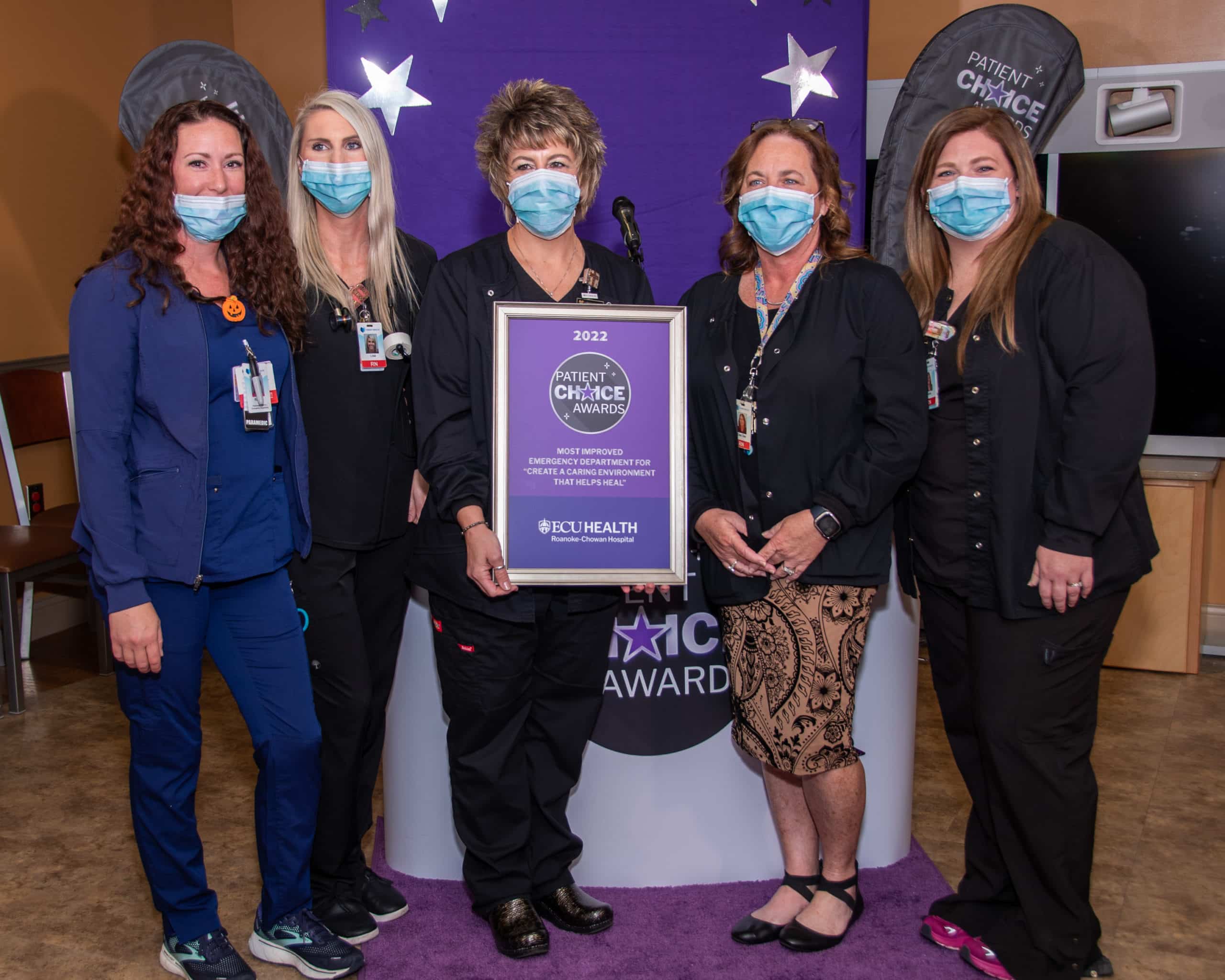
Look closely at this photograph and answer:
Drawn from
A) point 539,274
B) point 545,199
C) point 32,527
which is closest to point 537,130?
point 545,199

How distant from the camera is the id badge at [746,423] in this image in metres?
2.21

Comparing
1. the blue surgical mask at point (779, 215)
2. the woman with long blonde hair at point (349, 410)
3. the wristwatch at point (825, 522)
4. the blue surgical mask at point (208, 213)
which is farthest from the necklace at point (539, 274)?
the wristwatch at point (825, 522)

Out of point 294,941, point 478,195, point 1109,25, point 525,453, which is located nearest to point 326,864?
point 294,941

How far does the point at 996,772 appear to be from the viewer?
220cm

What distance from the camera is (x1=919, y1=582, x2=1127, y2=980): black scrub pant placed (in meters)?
2.13

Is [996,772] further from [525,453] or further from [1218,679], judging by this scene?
[1218,679]

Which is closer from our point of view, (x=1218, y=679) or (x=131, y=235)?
(x=131, y=235)

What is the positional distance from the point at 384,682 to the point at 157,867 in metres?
0.56

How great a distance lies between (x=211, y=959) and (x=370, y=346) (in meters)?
1.25

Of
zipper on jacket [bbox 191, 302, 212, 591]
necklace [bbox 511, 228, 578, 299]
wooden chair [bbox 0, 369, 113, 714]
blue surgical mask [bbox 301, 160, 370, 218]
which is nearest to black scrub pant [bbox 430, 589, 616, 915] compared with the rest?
zipper on jacket [bbox 191, 302, 212, 591]

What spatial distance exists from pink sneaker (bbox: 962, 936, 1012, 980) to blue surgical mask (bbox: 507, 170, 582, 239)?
1.70 metres

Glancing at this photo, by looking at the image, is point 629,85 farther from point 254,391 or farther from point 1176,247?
point 1176,247

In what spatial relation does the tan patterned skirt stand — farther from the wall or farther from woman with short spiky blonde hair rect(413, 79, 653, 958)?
the wall

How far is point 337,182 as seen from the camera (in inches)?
86.7
